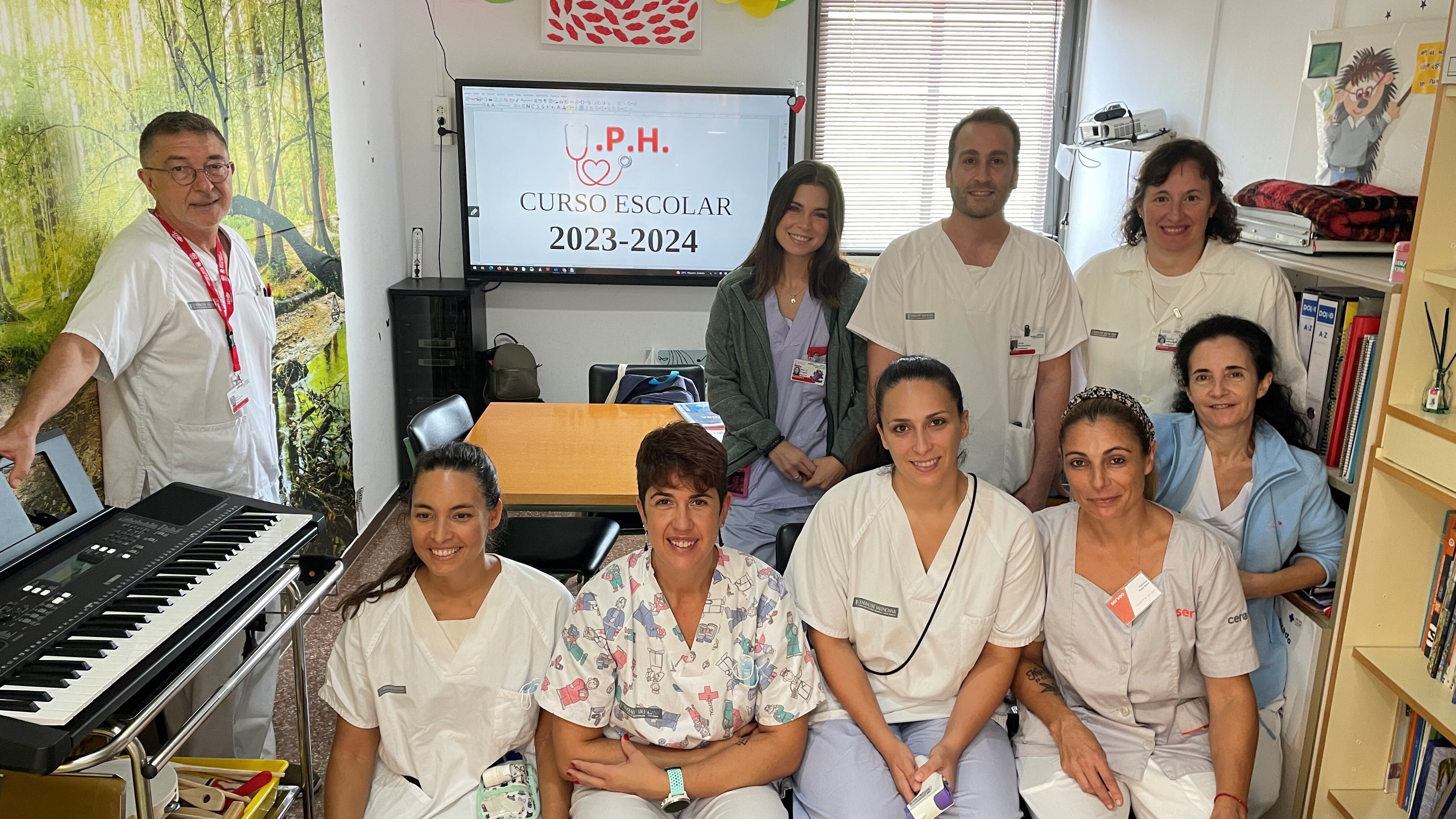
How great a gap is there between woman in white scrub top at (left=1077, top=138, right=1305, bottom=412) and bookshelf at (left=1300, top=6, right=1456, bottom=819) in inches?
13.9

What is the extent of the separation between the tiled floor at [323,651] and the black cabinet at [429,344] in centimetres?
56

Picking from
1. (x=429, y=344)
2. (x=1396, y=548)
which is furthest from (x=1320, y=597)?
(x=429, y=344)

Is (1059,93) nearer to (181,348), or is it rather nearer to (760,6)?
(760,6)

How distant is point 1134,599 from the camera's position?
6.52 ft

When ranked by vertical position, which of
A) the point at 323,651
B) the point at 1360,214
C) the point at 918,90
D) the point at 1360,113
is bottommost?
the point at 323,651

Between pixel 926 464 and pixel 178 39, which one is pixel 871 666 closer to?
pixel 926 464

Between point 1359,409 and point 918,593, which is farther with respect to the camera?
point 1359,409

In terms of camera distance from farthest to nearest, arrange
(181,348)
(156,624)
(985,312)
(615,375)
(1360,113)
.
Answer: (615,375) < (1360,113) < (985,312) < (181,348) < (156,624)

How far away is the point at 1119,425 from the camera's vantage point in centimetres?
197

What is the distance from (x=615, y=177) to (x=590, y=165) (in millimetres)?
134

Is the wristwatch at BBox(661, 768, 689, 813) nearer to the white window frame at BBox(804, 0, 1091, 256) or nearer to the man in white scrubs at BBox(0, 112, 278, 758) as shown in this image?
the man in white scrubs at BBox(0, 112, 278, 758)

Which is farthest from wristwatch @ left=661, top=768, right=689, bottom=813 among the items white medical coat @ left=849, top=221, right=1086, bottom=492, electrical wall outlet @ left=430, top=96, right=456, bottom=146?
electrical wall outlet @ left=430, top=96, right=456, bottom=146

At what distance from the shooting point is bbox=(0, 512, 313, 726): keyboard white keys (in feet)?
4.41

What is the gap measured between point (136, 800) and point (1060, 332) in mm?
2125
